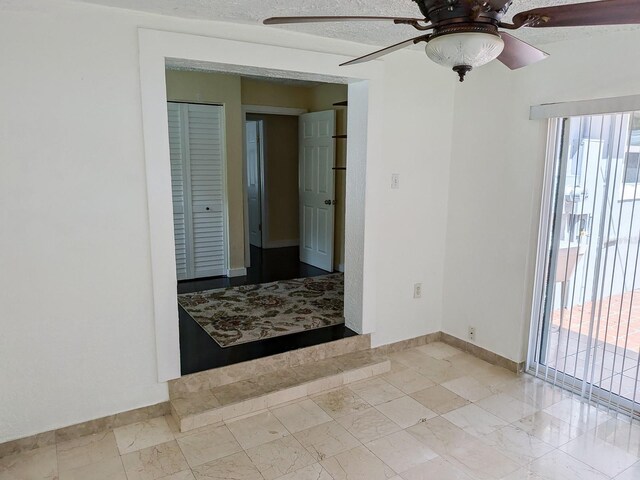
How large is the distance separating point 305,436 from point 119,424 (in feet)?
3.56

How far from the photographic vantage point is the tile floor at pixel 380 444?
223cm

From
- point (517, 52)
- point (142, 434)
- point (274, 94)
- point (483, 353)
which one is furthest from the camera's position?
point (274, 94)

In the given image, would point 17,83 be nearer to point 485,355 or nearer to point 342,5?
point 342,5

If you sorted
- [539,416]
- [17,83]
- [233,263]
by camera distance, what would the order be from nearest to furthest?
[17,83], [539,416], [233,263]

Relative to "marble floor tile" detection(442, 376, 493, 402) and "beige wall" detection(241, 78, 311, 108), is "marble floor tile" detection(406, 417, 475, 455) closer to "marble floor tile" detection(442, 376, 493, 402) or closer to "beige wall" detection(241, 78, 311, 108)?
"marble floor tile" detection(442, 376, 493, 402)

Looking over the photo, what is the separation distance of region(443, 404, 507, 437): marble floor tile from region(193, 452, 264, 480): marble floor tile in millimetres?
1221

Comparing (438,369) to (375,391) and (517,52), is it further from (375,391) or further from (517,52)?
(517,52)

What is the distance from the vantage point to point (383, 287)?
3.50 meters

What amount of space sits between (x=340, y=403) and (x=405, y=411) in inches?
16.2

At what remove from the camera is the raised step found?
103 inches

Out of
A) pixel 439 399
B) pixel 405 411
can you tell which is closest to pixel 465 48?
pixel 405 411

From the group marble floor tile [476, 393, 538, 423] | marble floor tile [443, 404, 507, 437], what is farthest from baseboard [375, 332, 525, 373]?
marble floor tile [443, 404, 507, 437]

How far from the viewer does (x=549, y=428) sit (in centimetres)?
262

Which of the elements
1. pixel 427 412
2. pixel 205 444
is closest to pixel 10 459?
pixel 205 444
